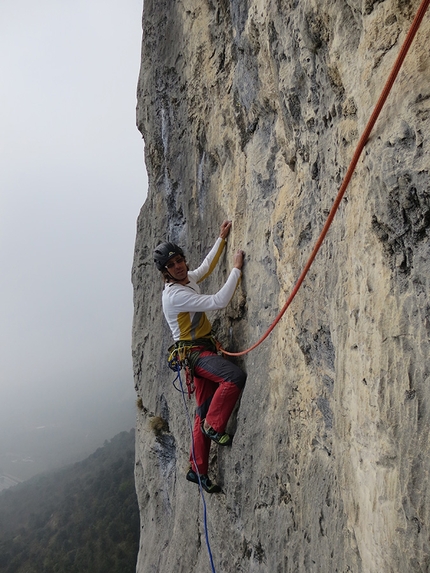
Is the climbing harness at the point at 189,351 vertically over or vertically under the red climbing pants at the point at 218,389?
over

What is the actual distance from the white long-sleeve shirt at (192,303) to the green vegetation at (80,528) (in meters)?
27.2

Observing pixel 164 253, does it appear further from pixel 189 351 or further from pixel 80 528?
pixel 80 528

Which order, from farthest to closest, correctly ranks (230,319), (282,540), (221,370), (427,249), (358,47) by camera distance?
(230,319) → (221,370) → (282,540) → (358,47) → (427,249)

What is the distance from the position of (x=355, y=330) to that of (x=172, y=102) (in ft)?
20.1

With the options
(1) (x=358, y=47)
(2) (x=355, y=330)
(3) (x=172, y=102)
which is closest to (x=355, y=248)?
(2) (x=355, y=330)

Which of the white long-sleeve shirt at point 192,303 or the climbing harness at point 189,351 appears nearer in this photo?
the white long-sleeve shirt at point 192,303

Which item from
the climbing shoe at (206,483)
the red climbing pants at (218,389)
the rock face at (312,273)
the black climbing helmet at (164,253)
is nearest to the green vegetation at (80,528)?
the climbing shoe at (206,483)

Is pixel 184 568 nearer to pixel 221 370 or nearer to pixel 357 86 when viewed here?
pixel 221 370

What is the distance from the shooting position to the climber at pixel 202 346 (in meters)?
4.64

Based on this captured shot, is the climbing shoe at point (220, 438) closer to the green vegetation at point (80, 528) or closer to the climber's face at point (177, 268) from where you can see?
the climber's face at point (177, 268)

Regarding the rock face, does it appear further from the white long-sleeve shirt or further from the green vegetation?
the green vegetation

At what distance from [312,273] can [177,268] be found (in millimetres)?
1993

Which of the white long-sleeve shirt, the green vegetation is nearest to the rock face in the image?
the white long-sleeve shirt

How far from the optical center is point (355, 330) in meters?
2.54
